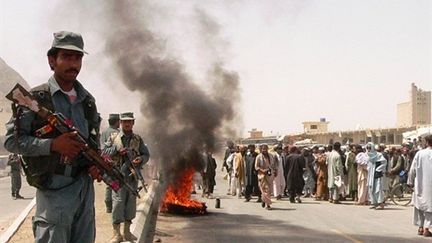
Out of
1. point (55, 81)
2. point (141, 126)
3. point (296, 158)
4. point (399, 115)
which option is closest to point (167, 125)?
point (141, 126)

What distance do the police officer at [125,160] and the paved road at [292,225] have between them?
177cm

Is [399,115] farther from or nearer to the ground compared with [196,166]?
farther from the ground

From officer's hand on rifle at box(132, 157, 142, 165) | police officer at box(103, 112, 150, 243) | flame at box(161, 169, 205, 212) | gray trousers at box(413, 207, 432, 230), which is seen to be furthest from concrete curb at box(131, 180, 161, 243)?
gray trousers at box(413, 207, 432, 230)

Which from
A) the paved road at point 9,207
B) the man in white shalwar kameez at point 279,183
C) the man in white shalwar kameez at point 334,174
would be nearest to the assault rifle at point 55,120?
the paved road at point 9,207

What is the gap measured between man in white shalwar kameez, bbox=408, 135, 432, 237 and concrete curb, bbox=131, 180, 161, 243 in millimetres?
4377

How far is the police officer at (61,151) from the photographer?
2775 mm

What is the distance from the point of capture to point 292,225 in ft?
32.9

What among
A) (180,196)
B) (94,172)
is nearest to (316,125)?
(180,196)

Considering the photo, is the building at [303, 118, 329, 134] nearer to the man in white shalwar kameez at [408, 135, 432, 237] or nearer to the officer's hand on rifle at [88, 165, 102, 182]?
the man in white shalwar kameez at [408, 135, 432, 237]

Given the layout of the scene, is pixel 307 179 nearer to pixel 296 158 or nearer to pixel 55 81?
pixel 296 158

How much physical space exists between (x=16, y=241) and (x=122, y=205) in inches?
74.3

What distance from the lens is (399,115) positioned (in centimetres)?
8294

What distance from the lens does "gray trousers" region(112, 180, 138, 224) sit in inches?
261

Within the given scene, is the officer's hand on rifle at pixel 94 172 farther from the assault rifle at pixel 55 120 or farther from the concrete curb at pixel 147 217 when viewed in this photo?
the concrete curb at pixel 147 217
